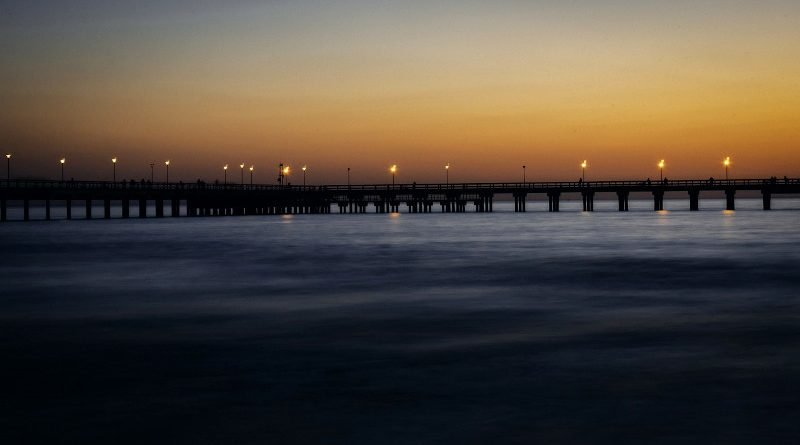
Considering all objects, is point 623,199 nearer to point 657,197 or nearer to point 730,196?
point 657,197

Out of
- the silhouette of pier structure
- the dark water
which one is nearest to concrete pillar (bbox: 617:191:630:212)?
the silhouette of pier structure

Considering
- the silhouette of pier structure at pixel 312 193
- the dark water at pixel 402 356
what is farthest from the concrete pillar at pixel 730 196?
the dark water at pixel 402 356

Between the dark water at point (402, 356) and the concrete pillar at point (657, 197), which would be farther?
the concrete pillar at point (657, 197)

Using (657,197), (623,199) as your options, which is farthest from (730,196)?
(623,199)

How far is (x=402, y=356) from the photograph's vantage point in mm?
14109

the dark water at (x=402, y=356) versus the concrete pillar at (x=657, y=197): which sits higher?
the concrete pillar at (x=657, y=197)

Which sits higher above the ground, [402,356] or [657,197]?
[657,197]

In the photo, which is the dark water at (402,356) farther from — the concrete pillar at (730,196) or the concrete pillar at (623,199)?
the concrete pillar at (623,199)

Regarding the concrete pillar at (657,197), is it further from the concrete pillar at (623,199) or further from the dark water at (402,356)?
the dark water at (402,356)

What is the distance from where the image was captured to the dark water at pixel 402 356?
963cm

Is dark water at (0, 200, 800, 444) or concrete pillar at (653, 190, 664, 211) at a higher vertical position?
concrete pillar at (653, 190, 664, 211)

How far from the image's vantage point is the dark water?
963cm

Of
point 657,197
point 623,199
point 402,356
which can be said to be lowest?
point 402,356

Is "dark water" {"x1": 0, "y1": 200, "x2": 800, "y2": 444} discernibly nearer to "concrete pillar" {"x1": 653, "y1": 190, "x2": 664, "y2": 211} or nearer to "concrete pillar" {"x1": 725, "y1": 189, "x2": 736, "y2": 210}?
"concrete pillar" {"x1": 725, "y1": 189, "x2": 736, "y2": 210}
